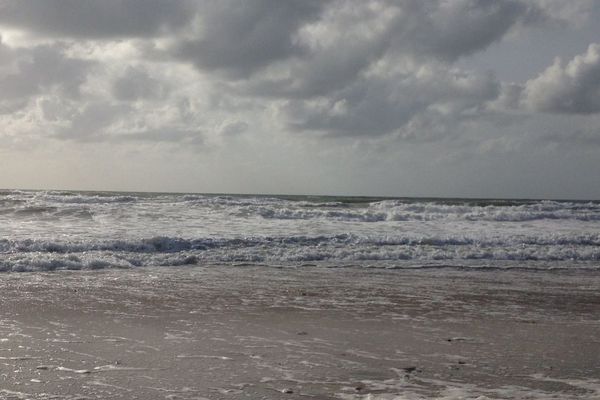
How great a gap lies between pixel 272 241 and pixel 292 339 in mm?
11872

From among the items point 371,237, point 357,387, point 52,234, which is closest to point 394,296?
point 357,387

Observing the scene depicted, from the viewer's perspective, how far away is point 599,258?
18.0 m

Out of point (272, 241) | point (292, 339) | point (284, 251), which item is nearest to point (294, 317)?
point (292, 339)

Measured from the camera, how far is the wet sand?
536 cm

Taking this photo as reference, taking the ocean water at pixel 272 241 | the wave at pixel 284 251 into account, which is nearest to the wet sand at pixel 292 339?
the wave at pixel 284 251

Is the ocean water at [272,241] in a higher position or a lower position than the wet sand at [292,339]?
higher

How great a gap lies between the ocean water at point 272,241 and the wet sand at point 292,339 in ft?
10.5

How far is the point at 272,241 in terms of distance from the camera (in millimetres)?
19047

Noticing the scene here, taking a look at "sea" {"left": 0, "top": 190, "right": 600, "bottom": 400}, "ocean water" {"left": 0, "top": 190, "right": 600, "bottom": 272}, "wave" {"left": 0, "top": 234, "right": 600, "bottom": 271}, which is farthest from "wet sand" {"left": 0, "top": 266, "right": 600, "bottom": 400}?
"ocean water" {"left": 0, "top": 190, "right": 600, "bottom": 272}

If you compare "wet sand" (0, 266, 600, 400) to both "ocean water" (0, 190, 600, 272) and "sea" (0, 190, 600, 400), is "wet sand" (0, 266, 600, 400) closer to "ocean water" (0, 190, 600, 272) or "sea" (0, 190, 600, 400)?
"sea" (0, 190, 600, 400)

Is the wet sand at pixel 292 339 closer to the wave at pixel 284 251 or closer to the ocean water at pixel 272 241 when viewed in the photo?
the wave at pixel 284 251

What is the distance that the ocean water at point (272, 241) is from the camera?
15.6m

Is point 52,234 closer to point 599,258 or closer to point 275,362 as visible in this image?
point 275,362

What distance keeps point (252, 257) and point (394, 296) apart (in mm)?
6223
